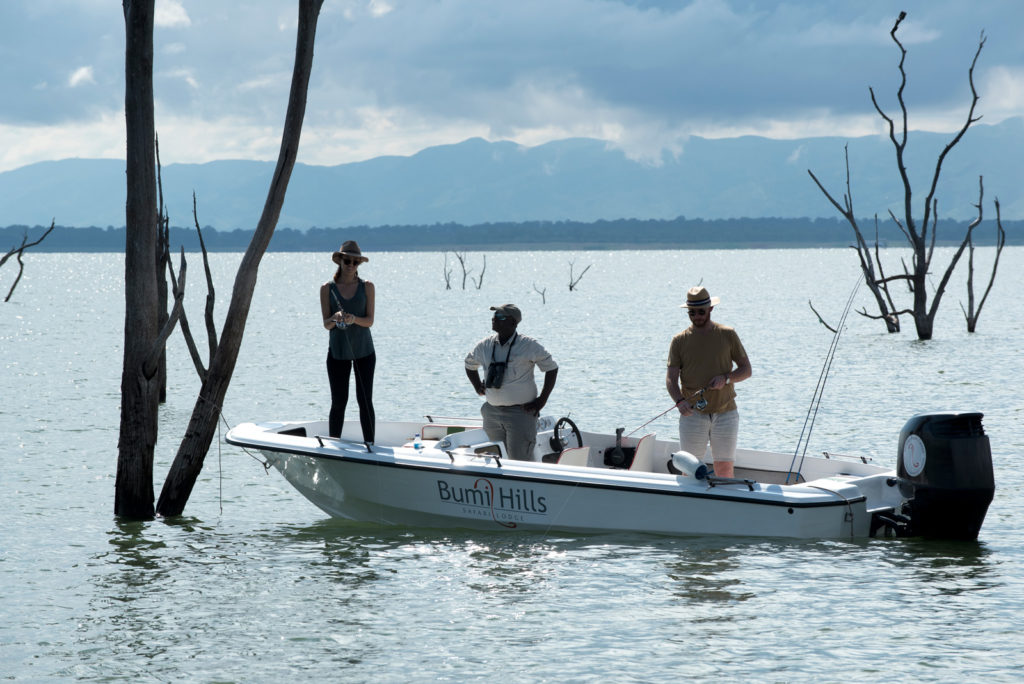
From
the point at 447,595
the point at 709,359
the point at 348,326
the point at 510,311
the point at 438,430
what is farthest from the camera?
the point at 438,430

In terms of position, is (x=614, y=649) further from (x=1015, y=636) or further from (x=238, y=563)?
(x=238, y=563)

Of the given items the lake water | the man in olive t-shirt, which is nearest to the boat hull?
the lake water

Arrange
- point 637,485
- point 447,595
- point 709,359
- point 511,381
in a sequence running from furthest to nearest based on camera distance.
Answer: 1. point 511,381
2. point 637,485
3. point 709,359
4. point 447,595

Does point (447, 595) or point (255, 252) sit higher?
point (255, 252)

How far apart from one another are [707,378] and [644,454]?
145 centimetres

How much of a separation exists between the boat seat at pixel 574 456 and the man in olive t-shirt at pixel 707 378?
106 cm

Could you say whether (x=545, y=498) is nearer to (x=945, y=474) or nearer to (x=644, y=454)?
(x=644, y=454)

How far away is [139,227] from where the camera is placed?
→ 9828 millimetres

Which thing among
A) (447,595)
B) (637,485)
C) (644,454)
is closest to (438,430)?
(644,454)

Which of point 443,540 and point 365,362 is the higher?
point 365,362

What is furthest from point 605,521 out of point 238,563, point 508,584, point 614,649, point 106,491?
point 106,491

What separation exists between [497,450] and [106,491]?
15.3 feet

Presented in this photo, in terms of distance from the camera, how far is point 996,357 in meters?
27.9

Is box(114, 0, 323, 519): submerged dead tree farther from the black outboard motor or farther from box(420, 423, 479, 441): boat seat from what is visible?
the black outboard motor
